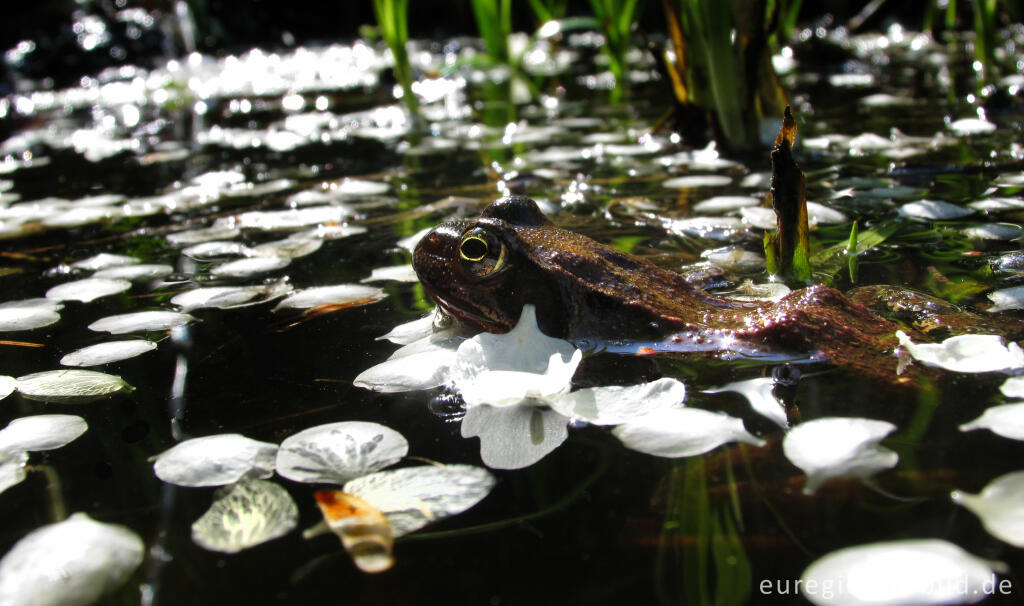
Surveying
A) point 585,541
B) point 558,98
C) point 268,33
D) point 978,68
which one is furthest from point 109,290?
point 268,33

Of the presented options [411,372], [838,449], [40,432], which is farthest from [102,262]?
[838,449]

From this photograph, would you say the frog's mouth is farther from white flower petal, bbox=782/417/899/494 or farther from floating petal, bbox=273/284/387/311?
white flower petal, bbox=782/417/899/494

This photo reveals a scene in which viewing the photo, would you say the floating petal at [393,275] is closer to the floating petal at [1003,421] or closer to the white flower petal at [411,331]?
the white flower petal at [411,331]

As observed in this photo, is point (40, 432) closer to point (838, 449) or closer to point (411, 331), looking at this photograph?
point (411, 331)

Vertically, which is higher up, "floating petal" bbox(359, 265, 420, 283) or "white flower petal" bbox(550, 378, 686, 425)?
"floating petal" bbox(359, 265, 420, 283)

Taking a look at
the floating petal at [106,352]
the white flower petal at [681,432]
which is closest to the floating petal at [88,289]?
the floating petal at [106,352]

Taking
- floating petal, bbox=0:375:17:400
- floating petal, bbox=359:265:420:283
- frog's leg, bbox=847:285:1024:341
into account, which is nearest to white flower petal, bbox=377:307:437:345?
floating petal, bbox=359:265:420:283

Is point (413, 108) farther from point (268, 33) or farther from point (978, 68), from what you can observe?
point (268, 33)
